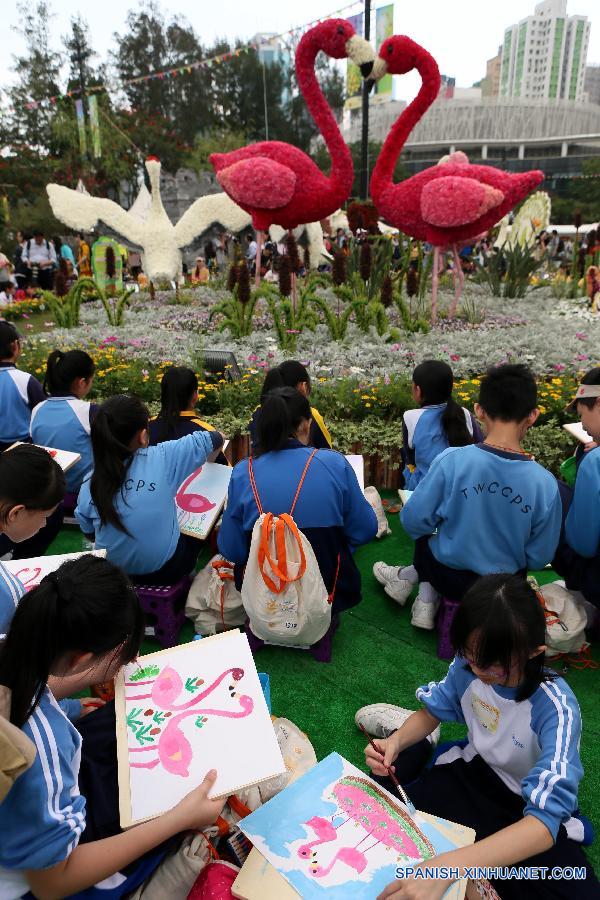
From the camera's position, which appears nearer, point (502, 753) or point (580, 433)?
point (502, 753)

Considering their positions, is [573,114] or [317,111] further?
[573,114]

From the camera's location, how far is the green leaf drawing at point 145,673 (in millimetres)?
1647

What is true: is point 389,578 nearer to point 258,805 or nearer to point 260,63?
point 258,805

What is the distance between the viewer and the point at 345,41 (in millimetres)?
6652

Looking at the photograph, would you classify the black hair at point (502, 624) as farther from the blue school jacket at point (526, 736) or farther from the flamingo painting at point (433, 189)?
the flamingo painting at point (433, 189)

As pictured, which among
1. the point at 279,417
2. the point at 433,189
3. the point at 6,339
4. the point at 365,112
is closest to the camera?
the point at 279,417

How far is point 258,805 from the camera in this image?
1.56m

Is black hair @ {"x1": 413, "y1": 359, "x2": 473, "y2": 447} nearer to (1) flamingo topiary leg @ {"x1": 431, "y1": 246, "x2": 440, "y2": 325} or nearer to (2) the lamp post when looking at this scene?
(1) flamingo topiary leg @ {"x1": 431, "y1": 246, "x2": 440, "y2": 325}

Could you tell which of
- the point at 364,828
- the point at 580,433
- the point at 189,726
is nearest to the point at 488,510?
the point at 580,433

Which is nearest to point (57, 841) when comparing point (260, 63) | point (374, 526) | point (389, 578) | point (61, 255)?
point (374, 526)

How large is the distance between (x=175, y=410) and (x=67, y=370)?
0.69 m

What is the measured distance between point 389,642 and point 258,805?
43.6 inches

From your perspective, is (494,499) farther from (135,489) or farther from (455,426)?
(135,489)

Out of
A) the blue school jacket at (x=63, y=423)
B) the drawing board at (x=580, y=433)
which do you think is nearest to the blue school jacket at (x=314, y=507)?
the drawing board at (x=580, y=433)
